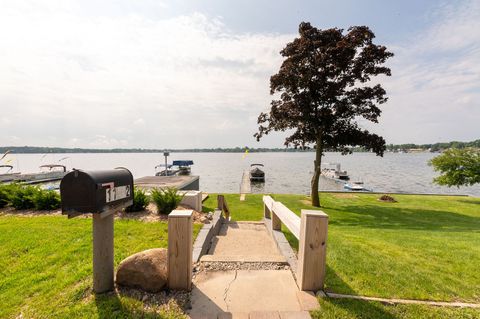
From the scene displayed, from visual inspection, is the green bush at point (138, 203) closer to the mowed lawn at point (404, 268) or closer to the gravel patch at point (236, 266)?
the gravel patch at point (236, 266)

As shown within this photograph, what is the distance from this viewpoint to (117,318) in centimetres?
274

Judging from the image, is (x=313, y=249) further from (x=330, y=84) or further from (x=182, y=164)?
(x=182, y=164)

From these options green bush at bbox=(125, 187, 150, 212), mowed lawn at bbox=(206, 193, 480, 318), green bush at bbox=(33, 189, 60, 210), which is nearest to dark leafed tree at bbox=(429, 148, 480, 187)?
mowed lawn at bbox=(206, 193, 480, 318)

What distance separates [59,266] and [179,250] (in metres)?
2.53

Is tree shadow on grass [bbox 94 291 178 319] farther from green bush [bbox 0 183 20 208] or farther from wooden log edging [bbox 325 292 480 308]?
green bush [bbox 0 183 20 208]

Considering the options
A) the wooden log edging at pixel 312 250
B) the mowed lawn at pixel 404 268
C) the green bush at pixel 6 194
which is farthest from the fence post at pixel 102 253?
the green bush at pixel 6 194

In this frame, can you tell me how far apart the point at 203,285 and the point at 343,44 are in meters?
12.6

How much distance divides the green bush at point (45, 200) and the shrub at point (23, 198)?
0.48 ft

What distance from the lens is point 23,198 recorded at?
840cm

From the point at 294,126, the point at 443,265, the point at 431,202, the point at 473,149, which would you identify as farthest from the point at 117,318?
the point at 473,149

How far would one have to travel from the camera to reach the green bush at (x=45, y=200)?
27.0 ft

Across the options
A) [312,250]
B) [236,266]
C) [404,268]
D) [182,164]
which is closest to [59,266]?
[236,266]

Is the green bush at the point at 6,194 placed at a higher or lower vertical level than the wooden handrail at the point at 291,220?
lower

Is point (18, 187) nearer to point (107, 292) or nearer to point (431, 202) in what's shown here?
point (107, 292)
